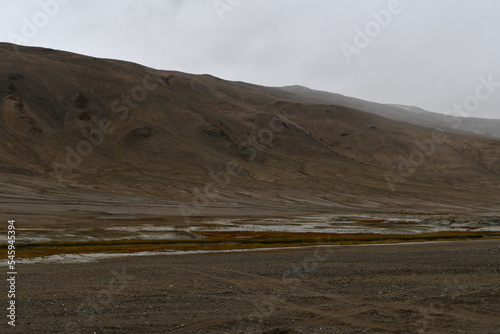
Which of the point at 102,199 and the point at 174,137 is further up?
the point at 174,137

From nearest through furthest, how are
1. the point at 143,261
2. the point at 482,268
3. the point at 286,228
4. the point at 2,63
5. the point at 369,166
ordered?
the point at 482,268, the point at 143,261, the point at 286,228, the point at 2,63, the point at 369,166

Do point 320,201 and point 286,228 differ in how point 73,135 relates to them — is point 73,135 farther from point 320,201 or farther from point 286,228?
point 286,228

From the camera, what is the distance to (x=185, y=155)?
13550 centimetres

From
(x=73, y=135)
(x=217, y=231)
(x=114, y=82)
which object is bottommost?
(x=217, y=231)

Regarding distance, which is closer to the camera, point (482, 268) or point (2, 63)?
point (482, 268)

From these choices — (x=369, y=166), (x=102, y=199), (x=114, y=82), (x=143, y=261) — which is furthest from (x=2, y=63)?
(x=143, y=261)

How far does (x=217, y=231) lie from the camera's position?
53656mm

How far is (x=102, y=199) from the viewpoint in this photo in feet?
291

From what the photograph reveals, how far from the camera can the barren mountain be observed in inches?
4158

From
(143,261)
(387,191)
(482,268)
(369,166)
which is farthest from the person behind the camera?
(369,166)

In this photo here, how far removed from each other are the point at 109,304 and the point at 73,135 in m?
125

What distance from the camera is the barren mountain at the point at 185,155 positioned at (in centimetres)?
10562

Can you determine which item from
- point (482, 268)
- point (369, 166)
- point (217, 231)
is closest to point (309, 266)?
point (482, 268)

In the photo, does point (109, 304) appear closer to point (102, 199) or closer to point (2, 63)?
point (102, 199)
